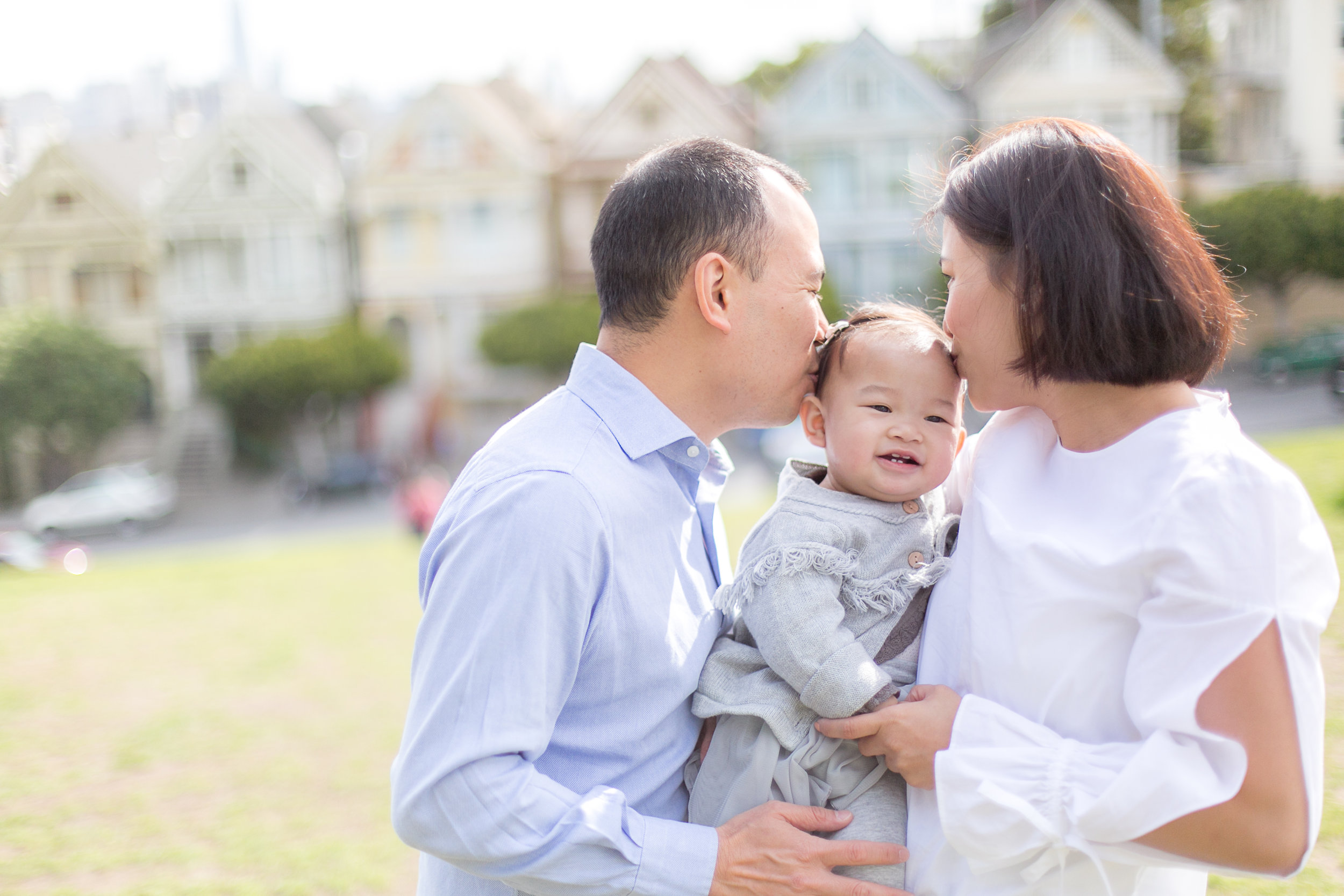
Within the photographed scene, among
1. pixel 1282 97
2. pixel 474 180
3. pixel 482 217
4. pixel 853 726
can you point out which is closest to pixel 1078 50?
pixel 1282 97

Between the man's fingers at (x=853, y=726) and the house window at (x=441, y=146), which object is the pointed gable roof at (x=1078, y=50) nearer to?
the house window at (x=441, y=146)

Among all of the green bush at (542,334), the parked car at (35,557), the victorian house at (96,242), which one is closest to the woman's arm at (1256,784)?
the parked car at (35,557)

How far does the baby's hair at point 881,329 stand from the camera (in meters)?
2.16

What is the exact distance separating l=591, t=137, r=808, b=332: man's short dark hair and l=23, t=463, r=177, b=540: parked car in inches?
1071

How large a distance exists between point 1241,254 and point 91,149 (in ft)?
112

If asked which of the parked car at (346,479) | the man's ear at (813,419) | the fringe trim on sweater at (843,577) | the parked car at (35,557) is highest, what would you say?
the man's ear at (813,419)

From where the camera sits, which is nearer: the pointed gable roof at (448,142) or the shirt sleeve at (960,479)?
the shirt sleeve at (960,479)

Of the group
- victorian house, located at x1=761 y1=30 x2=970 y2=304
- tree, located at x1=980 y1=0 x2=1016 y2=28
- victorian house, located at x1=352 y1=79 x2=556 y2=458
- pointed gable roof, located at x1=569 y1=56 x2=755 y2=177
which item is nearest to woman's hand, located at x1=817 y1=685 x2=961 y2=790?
victorian house, located at x1=761 y1=30 x2=970 y2=304

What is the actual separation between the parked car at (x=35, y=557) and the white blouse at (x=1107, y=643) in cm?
1875

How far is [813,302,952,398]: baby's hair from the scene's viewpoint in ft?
7.08

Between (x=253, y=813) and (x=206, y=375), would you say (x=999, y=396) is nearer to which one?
(x=253, y=813)

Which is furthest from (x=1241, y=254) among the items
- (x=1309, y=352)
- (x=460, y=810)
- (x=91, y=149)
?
(x=91, y=149)

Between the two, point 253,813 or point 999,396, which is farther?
point 253,813

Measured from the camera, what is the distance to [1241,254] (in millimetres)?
26438
